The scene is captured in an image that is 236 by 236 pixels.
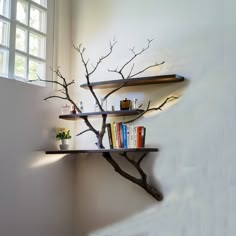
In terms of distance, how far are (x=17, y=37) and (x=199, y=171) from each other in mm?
1814

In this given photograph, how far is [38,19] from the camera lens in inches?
124

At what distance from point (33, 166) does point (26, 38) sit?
107 centimetres

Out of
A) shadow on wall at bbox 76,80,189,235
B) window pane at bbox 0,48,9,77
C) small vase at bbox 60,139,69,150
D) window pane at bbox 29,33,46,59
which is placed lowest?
shadow on wall at bbox 76,80,189,235

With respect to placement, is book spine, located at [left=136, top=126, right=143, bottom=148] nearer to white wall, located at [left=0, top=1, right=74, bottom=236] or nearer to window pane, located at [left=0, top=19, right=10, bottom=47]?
white wall, located at [left=0, top=1, right=74, bottom=236]

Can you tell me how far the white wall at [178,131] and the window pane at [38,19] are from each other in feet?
1.68

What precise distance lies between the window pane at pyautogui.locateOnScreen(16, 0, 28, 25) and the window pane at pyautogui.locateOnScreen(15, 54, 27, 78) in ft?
1.03

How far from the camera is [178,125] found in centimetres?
292

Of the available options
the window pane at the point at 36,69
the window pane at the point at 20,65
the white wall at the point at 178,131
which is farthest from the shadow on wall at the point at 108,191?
the window pane at the point at 20,65

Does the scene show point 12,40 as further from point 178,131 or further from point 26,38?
point 178,131

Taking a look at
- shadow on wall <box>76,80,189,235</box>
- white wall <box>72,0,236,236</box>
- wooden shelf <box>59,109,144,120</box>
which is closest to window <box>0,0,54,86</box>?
wooden shelf <box>59,109,144,120</box>

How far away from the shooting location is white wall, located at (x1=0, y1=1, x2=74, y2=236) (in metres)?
2.64

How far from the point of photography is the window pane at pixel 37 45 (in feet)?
10.0

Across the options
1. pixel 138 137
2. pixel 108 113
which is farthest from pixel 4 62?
pixel 138 137

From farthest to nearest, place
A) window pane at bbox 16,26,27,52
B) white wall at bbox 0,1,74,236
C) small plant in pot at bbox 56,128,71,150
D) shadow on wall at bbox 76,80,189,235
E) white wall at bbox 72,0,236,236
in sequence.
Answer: small plant in pot at bbox 56,128,71,150
shadow on wall at bbox 76,80,189,235
window pane at bbox 16,26,27,52
white wall at bbox 72,0,236,236
white wall at bbox 0,1,74,236
